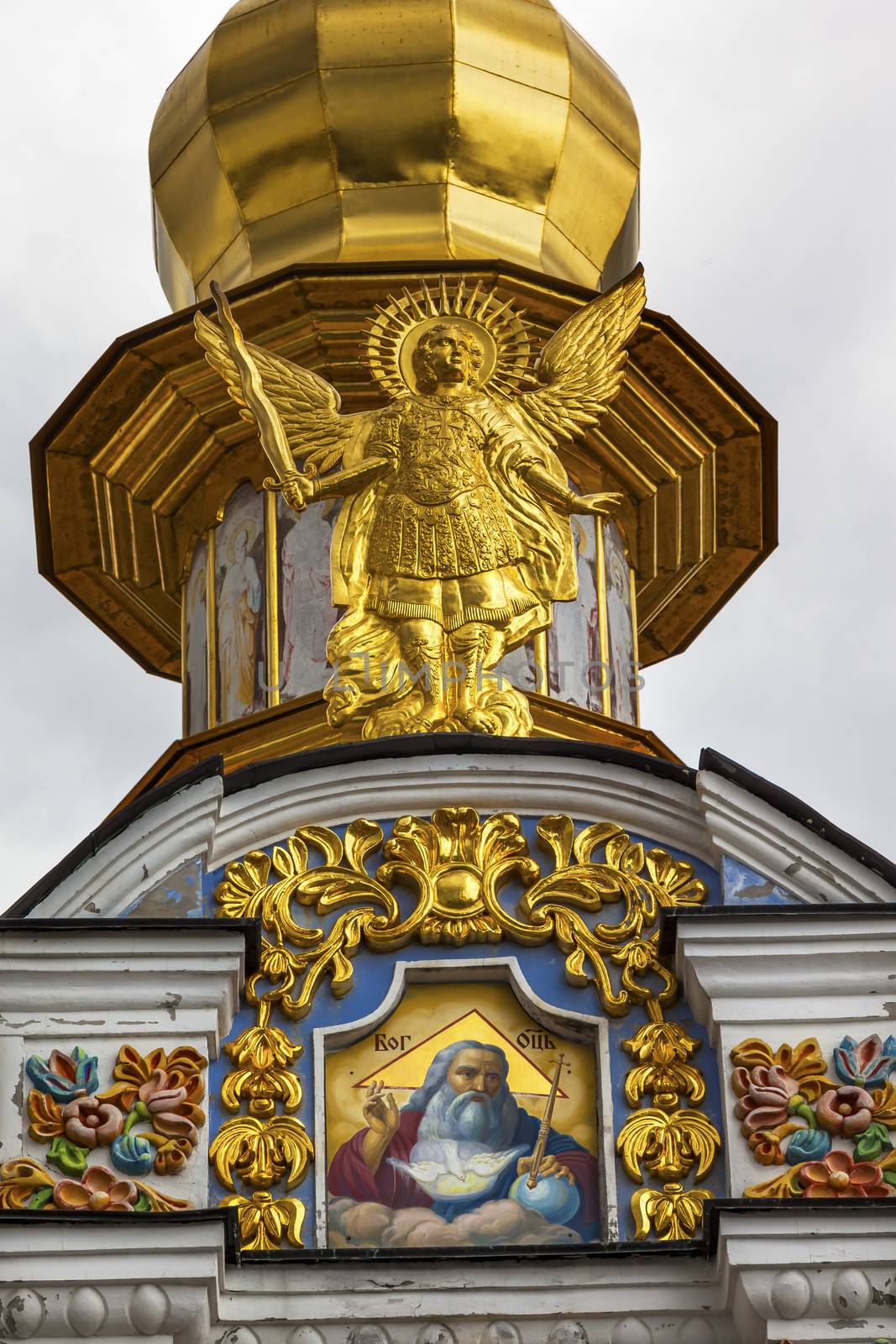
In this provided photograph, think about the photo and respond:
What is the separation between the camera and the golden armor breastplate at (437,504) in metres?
13.8

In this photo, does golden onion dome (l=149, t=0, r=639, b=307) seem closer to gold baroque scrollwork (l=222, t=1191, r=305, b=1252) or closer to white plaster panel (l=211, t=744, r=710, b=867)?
white plaster panel (l=211, t=744, r=710, b=867)

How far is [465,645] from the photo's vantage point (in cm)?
1362

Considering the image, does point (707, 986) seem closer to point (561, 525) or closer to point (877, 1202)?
point (877, 1202)

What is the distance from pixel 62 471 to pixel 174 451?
0.49 m

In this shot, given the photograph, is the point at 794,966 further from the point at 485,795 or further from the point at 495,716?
the point at 495,716

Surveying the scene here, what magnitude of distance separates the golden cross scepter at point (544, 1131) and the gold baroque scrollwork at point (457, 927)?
8.6 inches

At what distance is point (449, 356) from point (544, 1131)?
316 cm

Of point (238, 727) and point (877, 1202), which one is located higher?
point (238, 727)

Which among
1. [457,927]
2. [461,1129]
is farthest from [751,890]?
[461,1129]

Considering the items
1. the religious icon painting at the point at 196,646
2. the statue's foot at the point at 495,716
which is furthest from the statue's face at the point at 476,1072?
the religious icon painting at the point at 196,646

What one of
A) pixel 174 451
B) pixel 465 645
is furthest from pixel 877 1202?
pixel 174 451

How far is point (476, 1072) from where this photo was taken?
12297 millimetres

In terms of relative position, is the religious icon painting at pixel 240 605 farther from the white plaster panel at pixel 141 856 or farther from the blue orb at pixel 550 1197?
the blue orb at pixel 550 1197

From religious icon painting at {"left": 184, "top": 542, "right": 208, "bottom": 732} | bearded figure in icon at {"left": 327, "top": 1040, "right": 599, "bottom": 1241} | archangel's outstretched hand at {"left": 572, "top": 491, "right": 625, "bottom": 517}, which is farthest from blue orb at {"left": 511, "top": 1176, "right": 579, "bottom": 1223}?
religious icon painting at {"left": 184, "top": 542, "right": 208, "bottom": 732}
